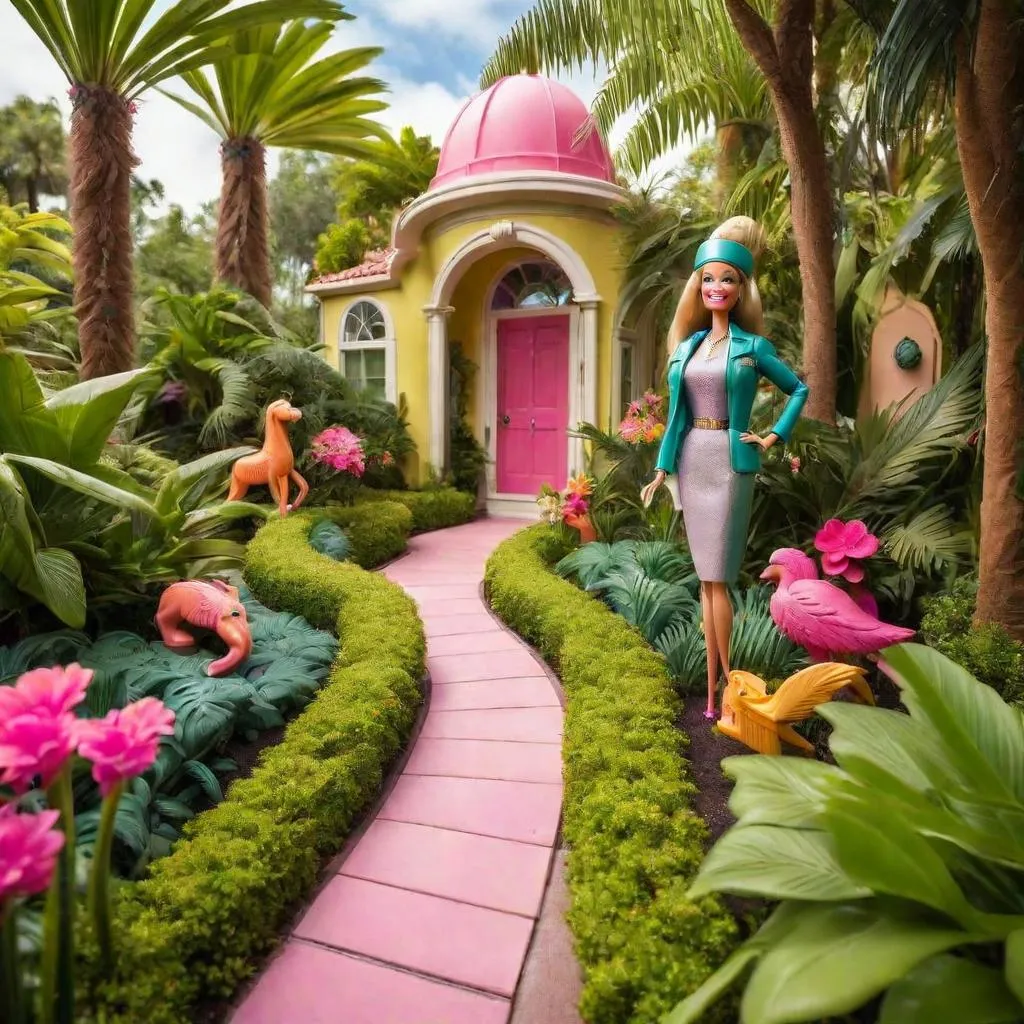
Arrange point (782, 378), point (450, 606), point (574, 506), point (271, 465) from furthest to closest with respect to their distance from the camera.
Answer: point (271, 465) → point (574, 506) → point (450, 606) → point (782, 378)

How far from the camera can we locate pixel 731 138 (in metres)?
8.39

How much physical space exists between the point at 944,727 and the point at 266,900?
1778 mm

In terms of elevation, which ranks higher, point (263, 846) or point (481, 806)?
point (263, 846)

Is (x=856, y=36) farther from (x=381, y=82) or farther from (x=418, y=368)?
(x=381, y=82)

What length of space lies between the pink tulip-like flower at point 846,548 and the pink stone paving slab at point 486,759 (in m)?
1.64

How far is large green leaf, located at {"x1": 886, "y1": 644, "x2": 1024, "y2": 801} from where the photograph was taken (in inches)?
67.4

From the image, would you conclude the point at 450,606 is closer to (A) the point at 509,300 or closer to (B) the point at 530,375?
(B) the point at 530,375

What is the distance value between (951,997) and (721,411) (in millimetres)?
2243

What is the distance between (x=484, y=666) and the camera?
4.04 m

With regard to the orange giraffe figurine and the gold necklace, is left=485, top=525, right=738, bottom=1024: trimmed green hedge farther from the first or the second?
the orange giraffe figurine

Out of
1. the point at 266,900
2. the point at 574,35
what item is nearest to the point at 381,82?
the point at 574,35

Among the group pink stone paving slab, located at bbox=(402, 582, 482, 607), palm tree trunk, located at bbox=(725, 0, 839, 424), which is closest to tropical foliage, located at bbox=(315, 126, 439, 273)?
pink stone paving slab, located at bbox=(402, 582, 482, 607)

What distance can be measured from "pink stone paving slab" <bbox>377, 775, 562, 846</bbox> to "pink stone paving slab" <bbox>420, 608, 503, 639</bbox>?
1.66 metres

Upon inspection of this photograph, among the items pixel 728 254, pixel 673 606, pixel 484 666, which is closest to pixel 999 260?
pixel 728 254
